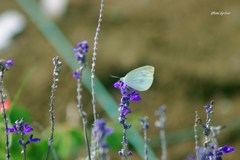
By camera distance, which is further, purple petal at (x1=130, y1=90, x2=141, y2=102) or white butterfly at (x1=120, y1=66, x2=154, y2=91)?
white butterfly at (x1=120, y1=66, x2=154, y2=91)

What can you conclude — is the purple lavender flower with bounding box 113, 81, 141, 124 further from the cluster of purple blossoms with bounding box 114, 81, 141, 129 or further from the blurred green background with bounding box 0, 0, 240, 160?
the blurred green background with bounding box 0, 0, 240, 160

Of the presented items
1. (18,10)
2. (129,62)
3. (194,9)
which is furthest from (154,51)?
(18,10)

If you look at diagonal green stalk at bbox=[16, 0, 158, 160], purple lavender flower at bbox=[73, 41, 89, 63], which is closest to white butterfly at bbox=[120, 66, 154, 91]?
purple lavender flower at bbox=[73, 41, 89, 63]

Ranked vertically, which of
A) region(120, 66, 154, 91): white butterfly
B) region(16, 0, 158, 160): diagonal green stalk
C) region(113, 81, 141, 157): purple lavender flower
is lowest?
region(113, 81, 141, 157): purple lavender flower

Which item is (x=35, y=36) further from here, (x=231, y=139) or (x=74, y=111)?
(x=231, y=139)

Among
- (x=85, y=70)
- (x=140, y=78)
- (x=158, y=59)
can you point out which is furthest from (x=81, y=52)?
(x=158, y=59)

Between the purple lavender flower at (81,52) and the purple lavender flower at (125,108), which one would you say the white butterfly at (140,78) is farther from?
the purple lavender flower at (81,52)

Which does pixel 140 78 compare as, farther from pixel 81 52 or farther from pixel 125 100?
pixel 81 52
